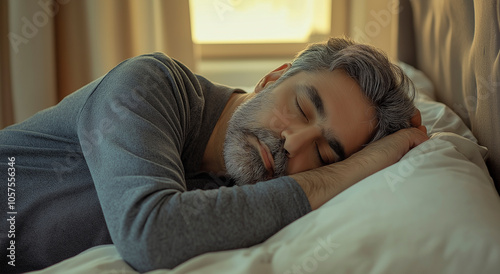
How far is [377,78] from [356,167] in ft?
0.94

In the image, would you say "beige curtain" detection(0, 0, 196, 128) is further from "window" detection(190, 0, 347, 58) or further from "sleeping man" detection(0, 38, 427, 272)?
"sleeping man" detection(0, 38, 427, 272)

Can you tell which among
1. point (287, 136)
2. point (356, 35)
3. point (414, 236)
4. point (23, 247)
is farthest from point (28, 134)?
point (356, 35)

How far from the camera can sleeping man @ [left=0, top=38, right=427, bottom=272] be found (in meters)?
0.90

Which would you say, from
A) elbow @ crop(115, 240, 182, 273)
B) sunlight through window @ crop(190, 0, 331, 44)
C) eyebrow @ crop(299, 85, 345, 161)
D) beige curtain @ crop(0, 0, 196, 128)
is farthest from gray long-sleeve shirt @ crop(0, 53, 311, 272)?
sunlight through window @ crop(190, 0, 331, 44)

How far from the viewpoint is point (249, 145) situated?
48.6 inches

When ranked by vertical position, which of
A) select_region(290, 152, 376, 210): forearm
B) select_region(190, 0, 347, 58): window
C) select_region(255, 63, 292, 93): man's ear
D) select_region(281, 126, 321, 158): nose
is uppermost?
select_region(255, 63, 292, 93): man's ear

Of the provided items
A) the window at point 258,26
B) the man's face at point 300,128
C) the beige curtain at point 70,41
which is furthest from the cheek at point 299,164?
the window at point 258,26

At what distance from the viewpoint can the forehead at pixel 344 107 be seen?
121 centimetres

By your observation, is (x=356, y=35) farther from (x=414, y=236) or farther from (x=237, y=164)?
(x=414, y=236)

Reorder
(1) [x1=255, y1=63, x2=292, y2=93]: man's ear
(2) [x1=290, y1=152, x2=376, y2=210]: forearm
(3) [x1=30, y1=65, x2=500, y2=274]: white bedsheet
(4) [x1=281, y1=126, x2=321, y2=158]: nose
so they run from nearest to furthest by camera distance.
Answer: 1. (3) [x1=30, y1=65, x2=500, y2=274]: white bedsheet
2. (2) [x1=290, y1=152, x2=376, y2=210]: forearm
3. (4) [x1=281, y1=126, x2=321, y2=158]: nose
4. (1) [x1=255, y1=63, x2=292, y2=93]: man's ear

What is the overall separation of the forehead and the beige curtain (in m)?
1.42

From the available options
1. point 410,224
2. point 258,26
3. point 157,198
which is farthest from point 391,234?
point 258,26

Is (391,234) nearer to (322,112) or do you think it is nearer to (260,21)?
(322,112)

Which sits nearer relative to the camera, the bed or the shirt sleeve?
the bed
